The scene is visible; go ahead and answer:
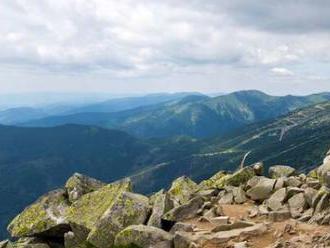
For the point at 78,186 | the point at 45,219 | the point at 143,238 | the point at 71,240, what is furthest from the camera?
the point at 78,186

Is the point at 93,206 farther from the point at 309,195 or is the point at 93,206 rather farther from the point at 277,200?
the point at 309,195

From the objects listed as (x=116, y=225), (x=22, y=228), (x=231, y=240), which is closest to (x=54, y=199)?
(x=22, y=228)

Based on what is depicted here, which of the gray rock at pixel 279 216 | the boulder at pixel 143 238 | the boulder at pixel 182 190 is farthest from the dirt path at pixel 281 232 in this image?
the boulder at pixel 182 190

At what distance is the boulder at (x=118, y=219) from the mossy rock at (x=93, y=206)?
1.28m

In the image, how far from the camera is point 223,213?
3000cm

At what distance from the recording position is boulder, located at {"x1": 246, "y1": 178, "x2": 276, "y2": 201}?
32656 millimetres

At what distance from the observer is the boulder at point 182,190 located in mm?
34031

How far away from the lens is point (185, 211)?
97.9 ft

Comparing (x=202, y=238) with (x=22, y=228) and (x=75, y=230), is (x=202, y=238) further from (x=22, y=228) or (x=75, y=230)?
(x=22, y=228)

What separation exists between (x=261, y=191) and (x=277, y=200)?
8.24 feet

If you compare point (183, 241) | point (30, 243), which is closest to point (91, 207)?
point (30, 243)

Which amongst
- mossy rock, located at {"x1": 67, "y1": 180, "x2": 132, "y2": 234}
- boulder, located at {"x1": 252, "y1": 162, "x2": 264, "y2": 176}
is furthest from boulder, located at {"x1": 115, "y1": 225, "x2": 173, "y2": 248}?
boulder, located at {"x1": 252, "y1": 162, "x2": 264, "y2": 176}

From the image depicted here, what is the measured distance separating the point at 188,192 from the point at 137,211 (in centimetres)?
732

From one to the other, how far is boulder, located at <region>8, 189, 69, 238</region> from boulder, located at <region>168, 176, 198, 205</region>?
24.0 ft
